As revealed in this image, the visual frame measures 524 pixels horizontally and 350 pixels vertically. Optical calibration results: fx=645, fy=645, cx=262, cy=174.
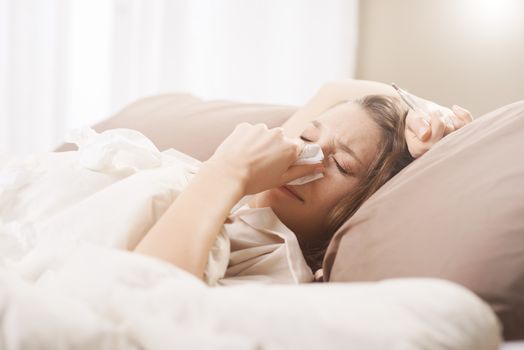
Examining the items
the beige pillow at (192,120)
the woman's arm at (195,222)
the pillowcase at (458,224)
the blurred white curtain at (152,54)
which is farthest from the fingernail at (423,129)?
the blurred white curtain at (152,54)

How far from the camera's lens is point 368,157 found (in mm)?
1166

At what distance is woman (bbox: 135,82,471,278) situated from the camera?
3.13 feet

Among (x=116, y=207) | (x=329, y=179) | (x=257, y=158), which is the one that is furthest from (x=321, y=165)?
(x=116, y=207)

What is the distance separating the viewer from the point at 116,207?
3.05ft

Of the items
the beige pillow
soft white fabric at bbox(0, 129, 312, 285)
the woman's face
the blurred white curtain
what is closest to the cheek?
the woman's face

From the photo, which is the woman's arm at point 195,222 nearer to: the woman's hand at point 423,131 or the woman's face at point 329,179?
the woman's face at point 329,179

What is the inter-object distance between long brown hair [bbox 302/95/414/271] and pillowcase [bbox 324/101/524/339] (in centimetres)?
17

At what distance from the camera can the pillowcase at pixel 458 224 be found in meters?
0.71

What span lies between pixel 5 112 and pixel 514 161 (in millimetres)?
2519

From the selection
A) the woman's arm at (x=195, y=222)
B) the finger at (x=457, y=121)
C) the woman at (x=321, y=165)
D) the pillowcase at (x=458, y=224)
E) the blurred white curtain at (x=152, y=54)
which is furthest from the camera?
the blurred white curtain at (x=152, y=54)

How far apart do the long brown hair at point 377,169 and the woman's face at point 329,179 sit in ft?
0.04

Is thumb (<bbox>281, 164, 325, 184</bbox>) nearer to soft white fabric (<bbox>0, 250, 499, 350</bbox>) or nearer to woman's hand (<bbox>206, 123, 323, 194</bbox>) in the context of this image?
woman's hand (<bbox>206, 123, 323, 194</bbox>)

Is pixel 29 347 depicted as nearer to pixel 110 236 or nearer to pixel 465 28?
pixel 110 236

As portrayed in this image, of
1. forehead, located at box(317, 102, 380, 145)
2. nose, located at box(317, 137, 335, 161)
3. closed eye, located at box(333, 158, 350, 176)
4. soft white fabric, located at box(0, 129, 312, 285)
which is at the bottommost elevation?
soft white fabric, located at box(0, 129, 312, 285)
